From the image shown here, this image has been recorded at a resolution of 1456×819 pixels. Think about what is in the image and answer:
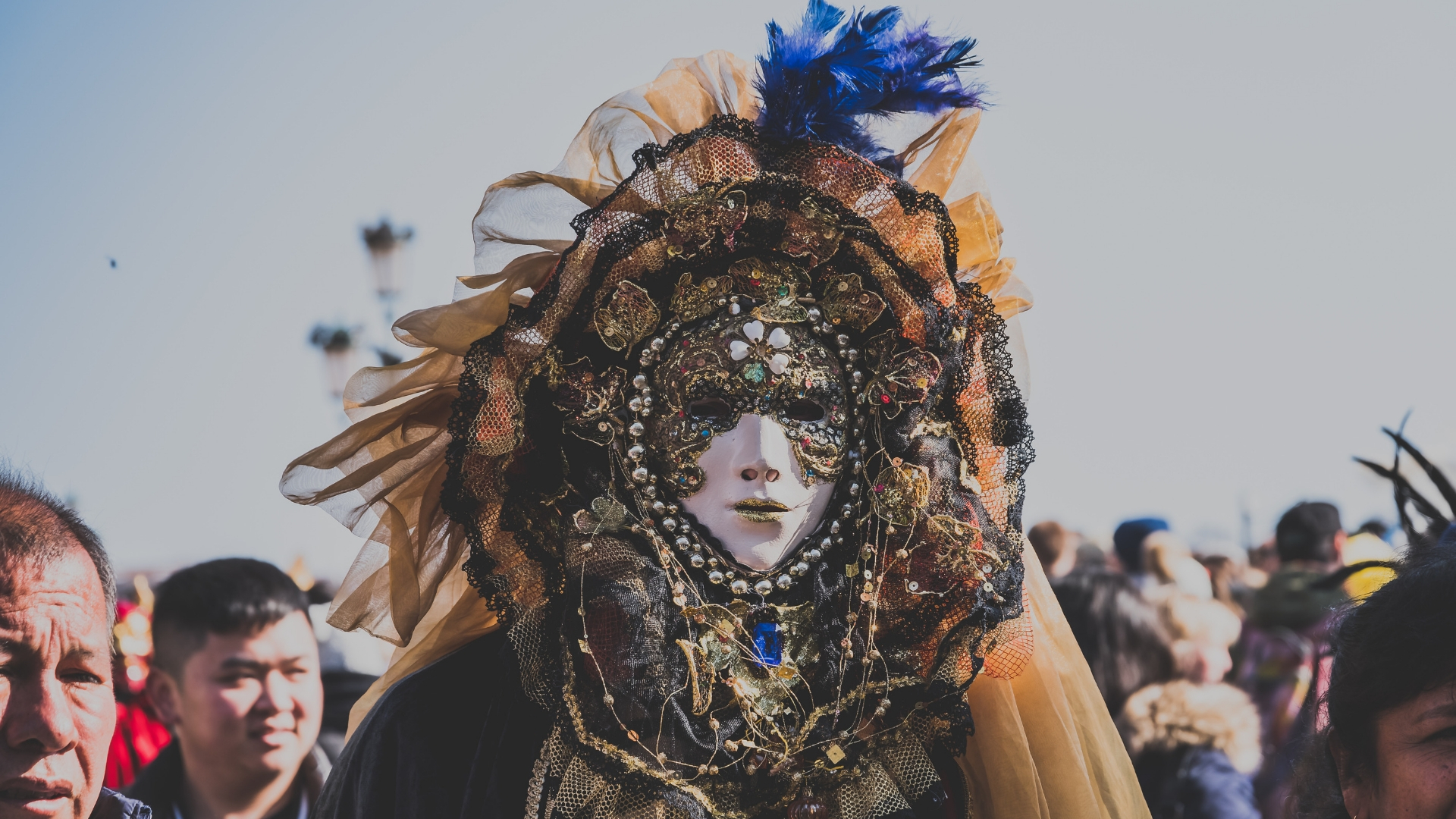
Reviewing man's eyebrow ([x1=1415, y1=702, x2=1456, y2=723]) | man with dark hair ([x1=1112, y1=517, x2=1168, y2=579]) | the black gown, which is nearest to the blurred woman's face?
man's eyebrow ([x1=1415, y1=702, x2=1456, y2=723])

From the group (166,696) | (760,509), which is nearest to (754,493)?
(760,509)

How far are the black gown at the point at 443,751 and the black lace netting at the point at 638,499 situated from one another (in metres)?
0.12

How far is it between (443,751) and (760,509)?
2.26ft

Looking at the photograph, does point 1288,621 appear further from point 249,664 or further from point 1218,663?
point 249,664

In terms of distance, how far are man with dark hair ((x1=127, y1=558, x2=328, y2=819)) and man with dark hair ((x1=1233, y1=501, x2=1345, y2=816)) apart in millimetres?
2531

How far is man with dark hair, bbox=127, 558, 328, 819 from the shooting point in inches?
126

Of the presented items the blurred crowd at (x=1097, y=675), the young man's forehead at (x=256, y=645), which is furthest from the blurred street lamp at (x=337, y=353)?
the young man's forehead at (x=256, y=645)

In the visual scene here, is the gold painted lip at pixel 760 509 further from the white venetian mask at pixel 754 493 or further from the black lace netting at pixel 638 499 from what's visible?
the black lace netting at pixel 638 499

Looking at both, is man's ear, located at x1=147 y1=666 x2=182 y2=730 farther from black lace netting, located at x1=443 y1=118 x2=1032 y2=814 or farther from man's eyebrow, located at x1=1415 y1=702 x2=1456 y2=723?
man's eyebrow, located at x1=1415 y1=702 x2=1456 y2=723

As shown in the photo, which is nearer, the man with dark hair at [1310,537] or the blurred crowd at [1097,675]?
the blurred crowd at [1097,675]

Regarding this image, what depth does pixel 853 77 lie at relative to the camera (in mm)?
2447

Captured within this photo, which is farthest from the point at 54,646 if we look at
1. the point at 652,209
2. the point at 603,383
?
the point at 652,209

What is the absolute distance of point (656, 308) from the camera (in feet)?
7.84

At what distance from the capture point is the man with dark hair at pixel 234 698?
3.21 meters
